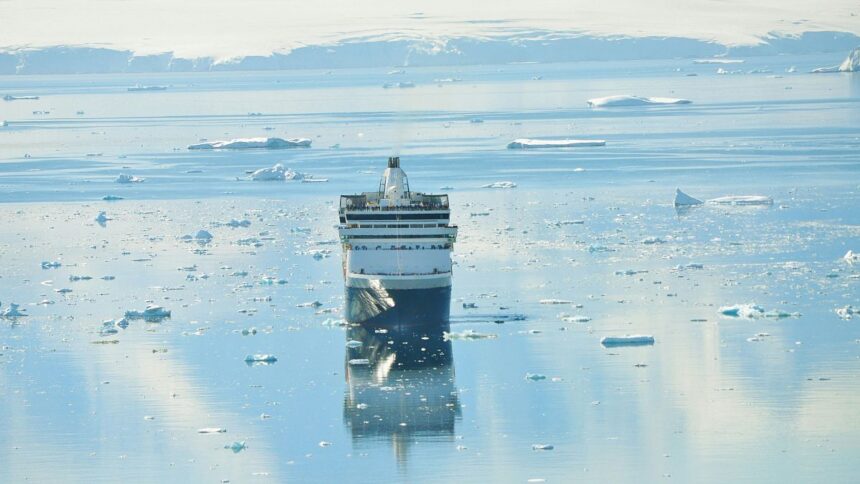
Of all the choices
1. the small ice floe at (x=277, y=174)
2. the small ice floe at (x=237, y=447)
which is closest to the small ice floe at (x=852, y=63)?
the small ice floe at (x=277, y=174)

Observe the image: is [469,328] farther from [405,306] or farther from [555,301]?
[555,301]

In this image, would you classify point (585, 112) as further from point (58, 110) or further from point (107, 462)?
point (107, 462)

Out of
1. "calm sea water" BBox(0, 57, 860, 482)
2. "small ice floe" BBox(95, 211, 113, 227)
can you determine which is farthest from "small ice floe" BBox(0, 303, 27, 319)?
"small ice floe" BBox(95, 211, 113, 227)

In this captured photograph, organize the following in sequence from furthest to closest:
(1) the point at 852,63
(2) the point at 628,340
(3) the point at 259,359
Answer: (1) the point at 852,63 → (2) the point at 628,340 → (3) the point at 259,359

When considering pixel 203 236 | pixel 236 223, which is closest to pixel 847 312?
pixel 203 236

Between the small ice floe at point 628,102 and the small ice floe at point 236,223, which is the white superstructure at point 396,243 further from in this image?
the small ice floe at point 628,102

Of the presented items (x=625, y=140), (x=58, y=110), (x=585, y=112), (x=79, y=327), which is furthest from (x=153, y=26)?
(x=79, y=327)

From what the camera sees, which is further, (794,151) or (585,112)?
(585,112)
